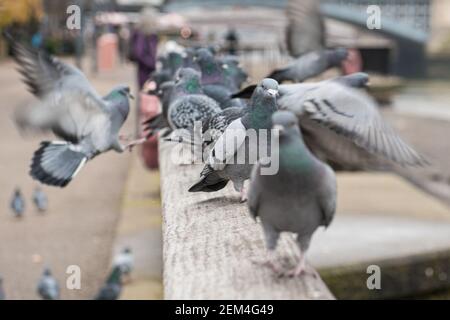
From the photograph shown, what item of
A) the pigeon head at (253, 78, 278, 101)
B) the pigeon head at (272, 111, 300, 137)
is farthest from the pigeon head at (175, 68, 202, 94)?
the pigeon head at (272, 111, 300, 137)

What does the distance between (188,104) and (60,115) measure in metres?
0.78

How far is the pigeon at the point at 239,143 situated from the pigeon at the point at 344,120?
0.13 m

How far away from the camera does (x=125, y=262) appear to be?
20.1 feet

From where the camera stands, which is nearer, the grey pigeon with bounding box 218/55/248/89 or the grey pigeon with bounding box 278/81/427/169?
the grey pigeon with bounding box 278/81/427/169

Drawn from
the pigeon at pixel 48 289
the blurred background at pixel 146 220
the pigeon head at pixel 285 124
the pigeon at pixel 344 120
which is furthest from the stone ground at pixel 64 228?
the pigeon head at pixel 285 124

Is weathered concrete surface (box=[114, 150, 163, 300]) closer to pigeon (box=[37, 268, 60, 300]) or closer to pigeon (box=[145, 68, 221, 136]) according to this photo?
pigeon (box=[37, 268, 60, 300])

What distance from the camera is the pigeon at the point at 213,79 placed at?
3.92m

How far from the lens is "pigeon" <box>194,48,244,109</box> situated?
12.9 feet

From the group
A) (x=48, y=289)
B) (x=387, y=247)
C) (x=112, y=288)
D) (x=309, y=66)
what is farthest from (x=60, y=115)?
(x=387, y=247)

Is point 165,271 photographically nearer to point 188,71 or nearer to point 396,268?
point 188,71

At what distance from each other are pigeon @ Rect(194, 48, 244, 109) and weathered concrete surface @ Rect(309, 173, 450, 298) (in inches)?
94.9

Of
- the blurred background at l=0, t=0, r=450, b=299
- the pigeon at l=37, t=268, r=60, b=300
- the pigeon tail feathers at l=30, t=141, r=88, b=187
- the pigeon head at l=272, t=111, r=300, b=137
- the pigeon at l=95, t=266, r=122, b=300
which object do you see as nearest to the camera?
the pigeon head at l=272, t=111, r=300, b=137

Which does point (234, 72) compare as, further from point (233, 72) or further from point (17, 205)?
point (17, 205)

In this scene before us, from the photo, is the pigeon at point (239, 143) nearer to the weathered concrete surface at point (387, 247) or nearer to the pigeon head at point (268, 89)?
the pigeon head at point (268, 89)
